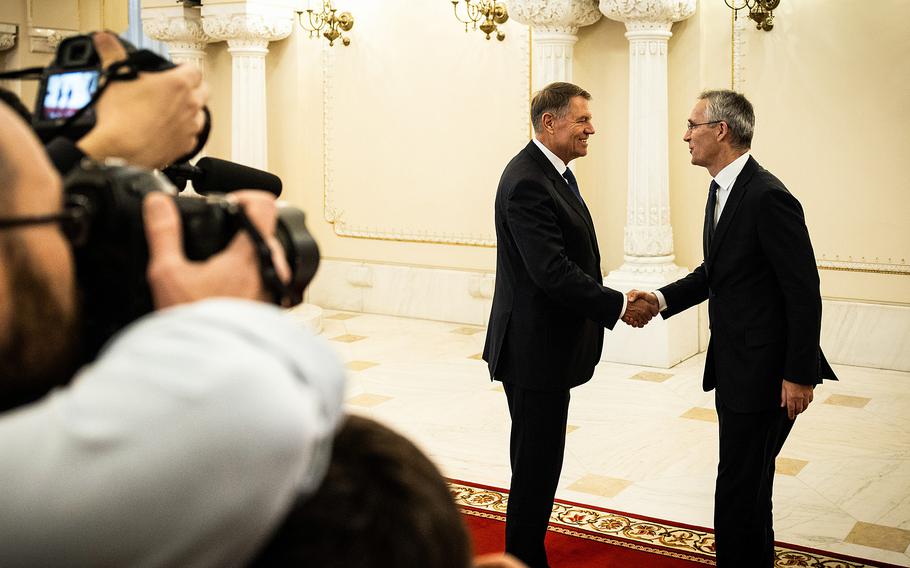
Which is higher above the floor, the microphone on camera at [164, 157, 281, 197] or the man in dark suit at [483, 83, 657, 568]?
the microphone on camera at [164, 157, 281, 197]

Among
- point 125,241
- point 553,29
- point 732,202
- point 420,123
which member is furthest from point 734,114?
point 420,123

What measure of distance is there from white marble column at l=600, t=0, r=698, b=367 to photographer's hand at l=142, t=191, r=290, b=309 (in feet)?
21.0

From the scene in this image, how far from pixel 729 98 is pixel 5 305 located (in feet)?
11.4

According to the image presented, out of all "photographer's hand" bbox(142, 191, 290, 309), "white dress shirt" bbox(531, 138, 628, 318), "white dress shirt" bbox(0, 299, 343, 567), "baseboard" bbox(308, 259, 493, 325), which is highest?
"white dress shirt" bbox(531, 138, 628, 318)

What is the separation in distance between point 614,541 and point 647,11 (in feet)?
13.9

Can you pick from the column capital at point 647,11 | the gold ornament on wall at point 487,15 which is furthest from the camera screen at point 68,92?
the gold ornament on wall at point 487,15

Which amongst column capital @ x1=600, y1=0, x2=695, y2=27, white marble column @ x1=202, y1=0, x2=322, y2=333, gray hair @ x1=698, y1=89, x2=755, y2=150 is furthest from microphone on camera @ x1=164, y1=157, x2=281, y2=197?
white marble column @ x1=202, y1=0, x2=322, y2=333

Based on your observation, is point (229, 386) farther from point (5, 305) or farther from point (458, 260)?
point (458, 260)

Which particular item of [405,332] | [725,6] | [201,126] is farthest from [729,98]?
[405,332]

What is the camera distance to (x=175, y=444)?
539 mm

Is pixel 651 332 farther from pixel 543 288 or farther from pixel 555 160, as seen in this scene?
pixel 543 288

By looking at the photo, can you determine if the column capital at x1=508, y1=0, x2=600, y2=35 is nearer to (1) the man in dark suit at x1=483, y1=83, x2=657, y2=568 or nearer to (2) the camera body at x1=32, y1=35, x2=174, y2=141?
(1) the man in dark suit at x1=483, y1=83, x2=657, y2=568

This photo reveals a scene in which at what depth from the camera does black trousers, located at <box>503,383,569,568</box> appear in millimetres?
3562

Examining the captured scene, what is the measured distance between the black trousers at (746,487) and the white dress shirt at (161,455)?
2.94 meters
